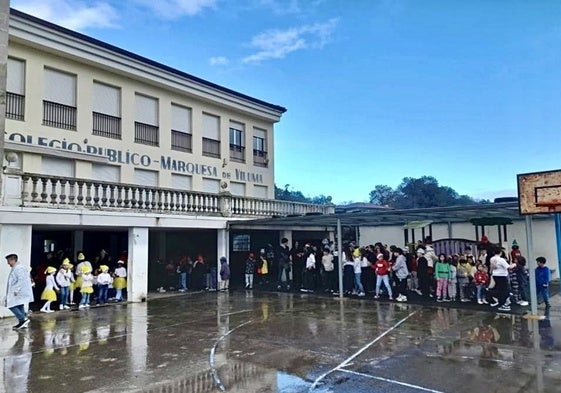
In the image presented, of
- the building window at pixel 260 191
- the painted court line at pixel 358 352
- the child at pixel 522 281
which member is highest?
the building window at pixel 260 191

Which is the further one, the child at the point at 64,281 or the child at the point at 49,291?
the child at the point at 64,281

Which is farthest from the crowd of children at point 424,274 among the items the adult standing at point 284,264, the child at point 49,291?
the child at point 49,291

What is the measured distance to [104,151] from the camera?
15.3m

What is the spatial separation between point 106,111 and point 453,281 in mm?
12706

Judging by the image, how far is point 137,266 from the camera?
13.1 meters

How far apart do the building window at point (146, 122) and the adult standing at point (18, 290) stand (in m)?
8.26

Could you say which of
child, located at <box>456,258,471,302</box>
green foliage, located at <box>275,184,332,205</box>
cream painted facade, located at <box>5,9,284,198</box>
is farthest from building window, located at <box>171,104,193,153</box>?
green foliage, located at <box>275,184,332,205</box>

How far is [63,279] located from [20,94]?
6000 millimetres

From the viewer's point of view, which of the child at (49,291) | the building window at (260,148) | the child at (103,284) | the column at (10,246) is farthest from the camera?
the building window at (260,148)

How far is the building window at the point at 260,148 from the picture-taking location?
21.8 meters

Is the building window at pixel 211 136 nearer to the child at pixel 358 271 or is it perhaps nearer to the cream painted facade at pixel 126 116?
the cream painted facade at pixel 126 116

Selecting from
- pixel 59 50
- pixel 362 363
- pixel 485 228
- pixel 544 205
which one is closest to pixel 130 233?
pixel 59 50

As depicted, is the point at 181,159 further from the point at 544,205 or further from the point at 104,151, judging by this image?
the point at 544,205

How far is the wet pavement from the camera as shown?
545 centimetres
